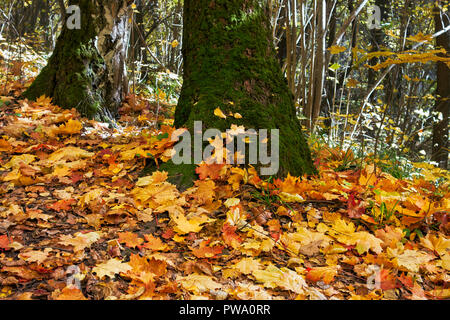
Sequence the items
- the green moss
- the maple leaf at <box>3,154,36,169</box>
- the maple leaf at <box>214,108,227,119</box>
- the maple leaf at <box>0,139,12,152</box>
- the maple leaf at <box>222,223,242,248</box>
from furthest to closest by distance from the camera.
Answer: the green moss
the maple leaf at <box>0,139,12,152</box>
the maple leaf at <box>3,154,36,169</box>
the maple leaf at <box>214,108,227,119</box>
the maple leaf at <box>222,223,242,248</box>

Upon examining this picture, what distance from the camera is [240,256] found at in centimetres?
170

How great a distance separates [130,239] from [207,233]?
42 centimetres

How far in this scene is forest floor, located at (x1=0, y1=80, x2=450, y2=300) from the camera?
1447mm

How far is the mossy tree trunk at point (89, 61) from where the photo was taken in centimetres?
366

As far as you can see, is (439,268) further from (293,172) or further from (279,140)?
(279,140)

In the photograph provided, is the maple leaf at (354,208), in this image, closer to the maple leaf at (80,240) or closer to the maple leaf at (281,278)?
the maple leaf at (281,278)

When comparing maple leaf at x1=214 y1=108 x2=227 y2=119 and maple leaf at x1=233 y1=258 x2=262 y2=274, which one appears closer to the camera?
maple leaf at x1=233 y1=258 x2=262 y2=274

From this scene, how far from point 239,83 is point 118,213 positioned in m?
1.31

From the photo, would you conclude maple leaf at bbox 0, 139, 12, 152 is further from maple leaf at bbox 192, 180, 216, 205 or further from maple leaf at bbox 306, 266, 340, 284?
maple leaf at bbox 306, 266, 340, 284

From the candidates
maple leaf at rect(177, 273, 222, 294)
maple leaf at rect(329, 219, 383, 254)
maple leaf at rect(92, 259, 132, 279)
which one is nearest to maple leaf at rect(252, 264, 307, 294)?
maple leaf at rect(177, 273, 222, 294)

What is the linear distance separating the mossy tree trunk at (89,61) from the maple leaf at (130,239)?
2360 millimetres

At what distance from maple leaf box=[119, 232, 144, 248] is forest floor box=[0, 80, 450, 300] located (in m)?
0.01

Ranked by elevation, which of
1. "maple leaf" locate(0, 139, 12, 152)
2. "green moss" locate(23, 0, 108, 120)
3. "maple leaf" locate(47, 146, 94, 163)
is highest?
"green moss" locate(23, 0, 108, 120)
